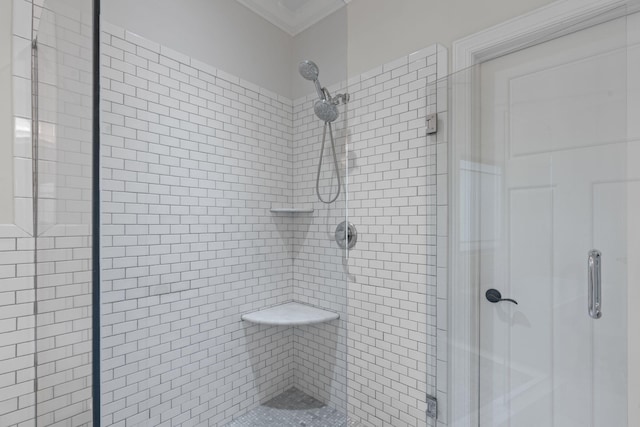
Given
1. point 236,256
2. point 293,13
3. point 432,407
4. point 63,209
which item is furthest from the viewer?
point 293,13

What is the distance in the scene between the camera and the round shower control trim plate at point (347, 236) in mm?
1762

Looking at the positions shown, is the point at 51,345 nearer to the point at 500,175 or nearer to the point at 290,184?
the point at 290,184

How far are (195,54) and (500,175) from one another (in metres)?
1.64

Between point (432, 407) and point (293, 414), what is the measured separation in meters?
0.78

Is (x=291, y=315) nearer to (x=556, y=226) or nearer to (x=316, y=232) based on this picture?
(x=316, y=232)

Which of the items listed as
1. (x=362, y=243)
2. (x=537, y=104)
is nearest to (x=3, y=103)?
(x=362, y=243)

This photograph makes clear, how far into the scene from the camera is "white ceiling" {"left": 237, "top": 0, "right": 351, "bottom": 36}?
1.77 meters

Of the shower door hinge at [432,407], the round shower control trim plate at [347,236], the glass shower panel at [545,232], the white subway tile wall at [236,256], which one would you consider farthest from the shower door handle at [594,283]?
the round shower control trim plate at [347,236]

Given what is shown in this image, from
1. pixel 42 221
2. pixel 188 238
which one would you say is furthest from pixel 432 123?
pixel 42 221

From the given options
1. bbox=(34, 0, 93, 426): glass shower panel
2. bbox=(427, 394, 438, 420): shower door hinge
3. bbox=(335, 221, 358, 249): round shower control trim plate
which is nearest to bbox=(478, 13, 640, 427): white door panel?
bbox=(427, 394, 438, 420): shower door hinge

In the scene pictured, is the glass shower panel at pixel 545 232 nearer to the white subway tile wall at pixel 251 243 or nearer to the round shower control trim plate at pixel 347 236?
the white subway tile wall at pixel 251 243

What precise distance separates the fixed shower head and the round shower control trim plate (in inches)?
34.0

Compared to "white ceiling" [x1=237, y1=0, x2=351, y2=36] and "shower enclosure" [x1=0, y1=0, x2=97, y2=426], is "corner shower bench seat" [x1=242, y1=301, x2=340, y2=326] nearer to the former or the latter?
"shower enclosure" [x1=0, y1=0, x2=97, y2=426]

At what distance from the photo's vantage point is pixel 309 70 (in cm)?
171
